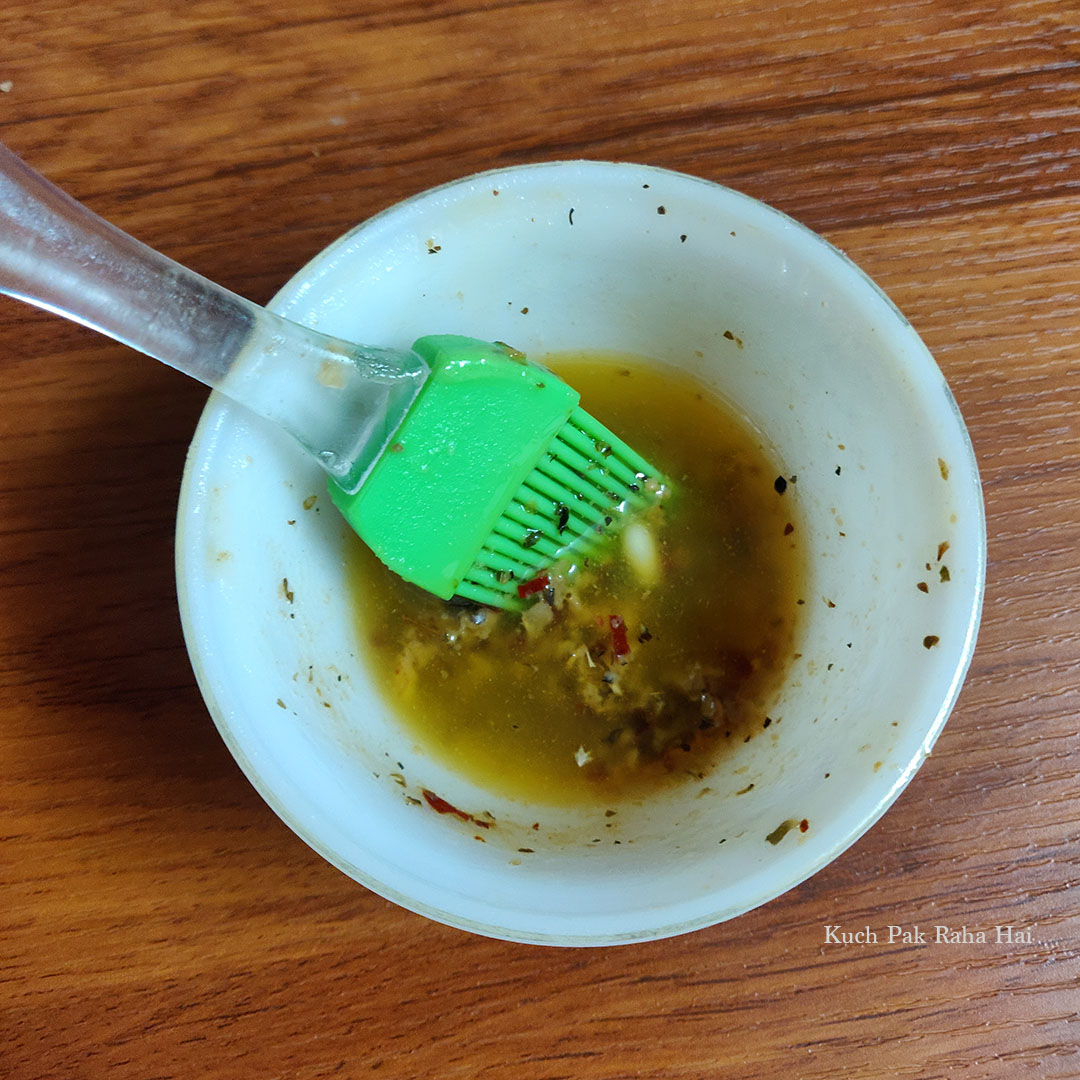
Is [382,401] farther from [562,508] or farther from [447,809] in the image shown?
[447,809]

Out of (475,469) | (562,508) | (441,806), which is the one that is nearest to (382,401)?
(475,469)

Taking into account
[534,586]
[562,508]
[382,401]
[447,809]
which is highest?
[382,401]

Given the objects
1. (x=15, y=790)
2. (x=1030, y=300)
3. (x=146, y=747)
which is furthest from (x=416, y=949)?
(x=1030, y=300)

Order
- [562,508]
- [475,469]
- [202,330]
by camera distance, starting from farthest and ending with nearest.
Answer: [562,508] → [475,469] → [202,330]

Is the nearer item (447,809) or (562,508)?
(447,809)

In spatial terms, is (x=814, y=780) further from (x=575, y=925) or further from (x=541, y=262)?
(x=541, y=262)

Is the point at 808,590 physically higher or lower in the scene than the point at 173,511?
lower
